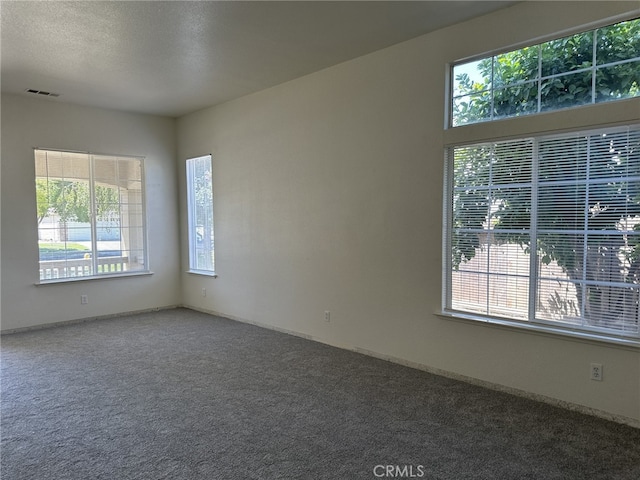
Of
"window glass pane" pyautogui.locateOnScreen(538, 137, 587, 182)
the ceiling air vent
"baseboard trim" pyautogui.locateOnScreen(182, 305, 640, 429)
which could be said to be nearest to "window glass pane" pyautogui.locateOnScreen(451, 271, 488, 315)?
"baseboard trim" pyautogui.locateOnScreen(182, 305, 640, 429)

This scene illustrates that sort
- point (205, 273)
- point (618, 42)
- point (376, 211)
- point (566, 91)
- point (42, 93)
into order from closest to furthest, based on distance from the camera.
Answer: point (618, 42) → point (566, 91) → point (376, 211) → point (42, 93) → point (205, 273)

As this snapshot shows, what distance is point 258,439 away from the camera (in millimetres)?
2525

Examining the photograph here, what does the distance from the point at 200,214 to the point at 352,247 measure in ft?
9.66

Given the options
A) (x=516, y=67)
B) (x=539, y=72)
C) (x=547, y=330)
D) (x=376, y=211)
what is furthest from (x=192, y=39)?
(x=547, y=330)

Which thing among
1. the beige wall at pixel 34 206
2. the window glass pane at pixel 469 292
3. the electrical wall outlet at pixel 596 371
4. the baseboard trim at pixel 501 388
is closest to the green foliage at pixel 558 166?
the window glass pane at pixel 469 292

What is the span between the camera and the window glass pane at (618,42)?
8.54ft

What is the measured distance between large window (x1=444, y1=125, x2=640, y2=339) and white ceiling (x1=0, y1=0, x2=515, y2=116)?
1.18 meters

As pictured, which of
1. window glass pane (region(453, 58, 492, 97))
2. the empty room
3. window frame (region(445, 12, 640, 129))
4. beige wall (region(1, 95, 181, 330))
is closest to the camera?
the empty room

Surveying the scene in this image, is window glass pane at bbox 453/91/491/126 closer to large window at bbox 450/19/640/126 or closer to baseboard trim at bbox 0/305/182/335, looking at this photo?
large window at bbox 450/19/640/126

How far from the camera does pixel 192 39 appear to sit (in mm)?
3467

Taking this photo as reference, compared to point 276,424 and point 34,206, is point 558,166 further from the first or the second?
point 34,206

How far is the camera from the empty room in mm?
2566

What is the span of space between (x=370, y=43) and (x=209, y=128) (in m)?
2.94

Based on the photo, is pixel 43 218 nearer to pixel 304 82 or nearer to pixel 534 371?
pixel 304 82
